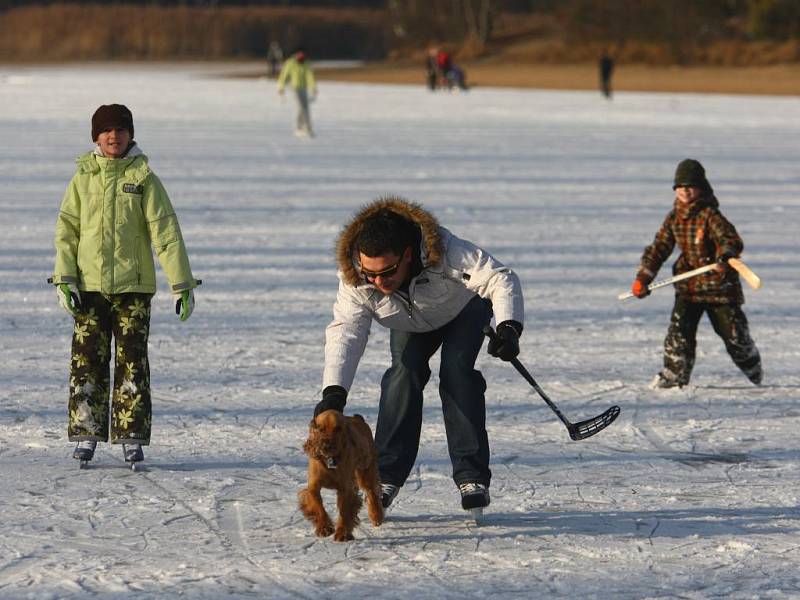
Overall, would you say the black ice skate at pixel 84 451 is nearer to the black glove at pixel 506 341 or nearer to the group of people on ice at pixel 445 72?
the black glove at pixel 506 341

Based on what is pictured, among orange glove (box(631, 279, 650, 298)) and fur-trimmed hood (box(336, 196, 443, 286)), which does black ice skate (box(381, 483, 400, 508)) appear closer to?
fur-trimmed hood (box(336, 196, 443, 286))

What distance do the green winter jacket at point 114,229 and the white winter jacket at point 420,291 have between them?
903mm

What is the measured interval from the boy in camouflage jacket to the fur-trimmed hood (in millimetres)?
2365

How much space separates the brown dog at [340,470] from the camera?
153 inches

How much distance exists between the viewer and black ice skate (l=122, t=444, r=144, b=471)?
500 centimetres

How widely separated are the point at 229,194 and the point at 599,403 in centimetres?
812

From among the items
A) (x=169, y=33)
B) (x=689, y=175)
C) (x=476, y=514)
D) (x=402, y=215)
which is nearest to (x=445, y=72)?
(x=689, y=175)

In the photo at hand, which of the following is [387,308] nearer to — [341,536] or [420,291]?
[420,291]

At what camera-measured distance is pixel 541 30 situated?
81.4 meters

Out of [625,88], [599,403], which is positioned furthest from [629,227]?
[625,88]

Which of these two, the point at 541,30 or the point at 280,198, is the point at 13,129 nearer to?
the point at 280,198

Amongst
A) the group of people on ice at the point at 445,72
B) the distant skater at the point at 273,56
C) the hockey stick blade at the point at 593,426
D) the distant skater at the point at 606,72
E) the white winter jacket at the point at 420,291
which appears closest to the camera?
the white winter jacket at the point at 420,291

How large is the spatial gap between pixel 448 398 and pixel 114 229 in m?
1.35

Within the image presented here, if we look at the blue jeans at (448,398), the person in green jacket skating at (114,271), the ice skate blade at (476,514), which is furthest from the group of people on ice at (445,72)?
the ice skate blade at (476,514)
